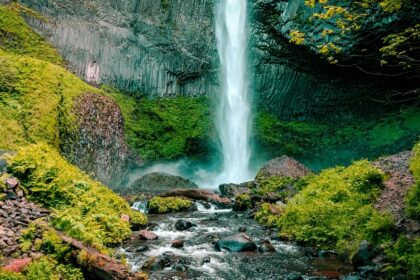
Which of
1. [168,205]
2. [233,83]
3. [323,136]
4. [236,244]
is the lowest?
[236,244]

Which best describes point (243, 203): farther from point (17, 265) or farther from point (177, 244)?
point (17, 265)

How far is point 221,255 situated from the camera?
838cm

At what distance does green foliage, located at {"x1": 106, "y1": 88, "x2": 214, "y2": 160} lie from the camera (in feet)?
96.7

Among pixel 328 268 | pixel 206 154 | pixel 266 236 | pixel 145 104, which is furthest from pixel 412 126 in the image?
pixel 328 268

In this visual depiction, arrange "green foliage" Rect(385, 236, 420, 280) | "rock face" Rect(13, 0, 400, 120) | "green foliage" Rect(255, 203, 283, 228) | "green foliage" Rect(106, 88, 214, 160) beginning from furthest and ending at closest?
"green foliage" Rect(106, 88, 214, 160), "rock face" Rect(13, 0, 400, 120), "green foliage" Rect(255, 203, 283, 228), "green foliage" Rect(385, 236, 420, 280)

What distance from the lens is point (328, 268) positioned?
7500 mm

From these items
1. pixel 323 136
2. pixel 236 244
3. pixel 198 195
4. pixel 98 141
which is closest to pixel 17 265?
pixel 236 244

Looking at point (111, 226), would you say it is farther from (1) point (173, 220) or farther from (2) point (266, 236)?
(2) point (266, 236)

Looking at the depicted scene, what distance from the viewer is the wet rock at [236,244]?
28.8ft

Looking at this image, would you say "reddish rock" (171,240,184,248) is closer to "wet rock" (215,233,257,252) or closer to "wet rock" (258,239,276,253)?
"wet rock" (215,233,257,252)

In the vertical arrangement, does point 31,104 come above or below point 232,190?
above

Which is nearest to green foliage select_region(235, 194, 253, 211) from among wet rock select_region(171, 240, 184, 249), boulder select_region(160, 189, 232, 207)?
boulder select_region(160, 189, 232, 207)

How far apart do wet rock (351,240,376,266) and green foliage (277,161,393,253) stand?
0.45m

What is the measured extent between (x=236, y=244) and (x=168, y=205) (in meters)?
6.05
